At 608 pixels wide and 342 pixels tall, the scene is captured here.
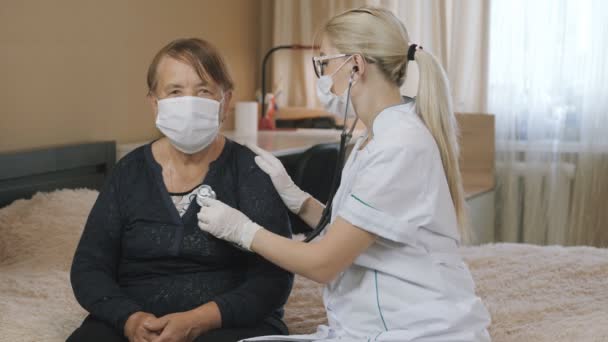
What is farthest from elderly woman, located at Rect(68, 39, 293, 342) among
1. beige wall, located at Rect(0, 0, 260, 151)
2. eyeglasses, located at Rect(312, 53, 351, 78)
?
beige wall, located at Rect(0, 0, 260, 151)

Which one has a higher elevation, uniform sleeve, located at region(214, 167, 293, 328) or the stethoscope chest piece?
the stethoscope chest piece

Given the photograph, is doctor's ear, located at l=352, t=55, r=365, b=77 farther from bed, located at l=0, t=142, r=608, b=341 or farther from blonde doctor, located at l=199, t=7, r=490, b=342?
bed, located at l=0, t=142, r=608, b=341

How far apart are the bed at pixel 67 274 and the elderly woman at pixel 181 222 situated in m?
0.20

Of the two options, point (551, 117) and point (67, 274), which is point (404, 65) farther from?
point (551, 117)

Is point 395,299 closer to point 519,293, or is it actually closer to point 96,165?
point 519,293

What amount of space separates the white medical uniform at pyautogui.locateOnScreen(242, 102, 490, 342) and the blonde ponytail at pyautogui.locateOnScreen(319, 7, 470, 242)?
0.14ft

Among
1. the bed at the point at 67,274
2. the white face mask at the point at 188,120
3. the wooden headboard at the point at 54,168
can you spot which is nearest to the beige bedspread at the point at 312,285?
the bed at the point at 67,274

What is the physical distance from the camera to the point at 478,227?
3.73m

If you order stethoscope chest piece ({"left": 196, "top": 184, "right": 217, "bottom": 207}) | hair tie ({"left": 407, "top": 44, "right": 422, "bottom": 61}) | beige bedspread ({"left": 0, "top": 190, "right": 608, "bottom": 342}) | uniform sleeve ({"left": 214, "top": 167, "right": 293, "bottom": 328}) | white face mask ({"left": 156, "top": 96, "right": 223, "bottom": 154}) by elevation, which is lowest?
beige bedspread ({"left": 0, "top": 190, "right": 608, "bottom": 342})

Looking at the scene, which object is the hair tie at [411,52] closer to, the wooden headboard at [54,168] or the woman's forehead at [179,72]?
the woman's forehead at [179,72]

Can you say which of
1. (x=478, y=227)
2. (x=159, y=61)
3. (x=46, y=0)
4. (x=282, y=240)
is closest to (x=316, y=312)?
(x=282, y=240)

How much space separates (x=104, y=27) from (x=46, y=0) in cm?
35

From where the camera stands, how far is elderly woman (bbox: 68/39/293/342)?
1.64 meters

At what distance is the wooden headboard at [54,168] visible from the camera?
2.58 metres
